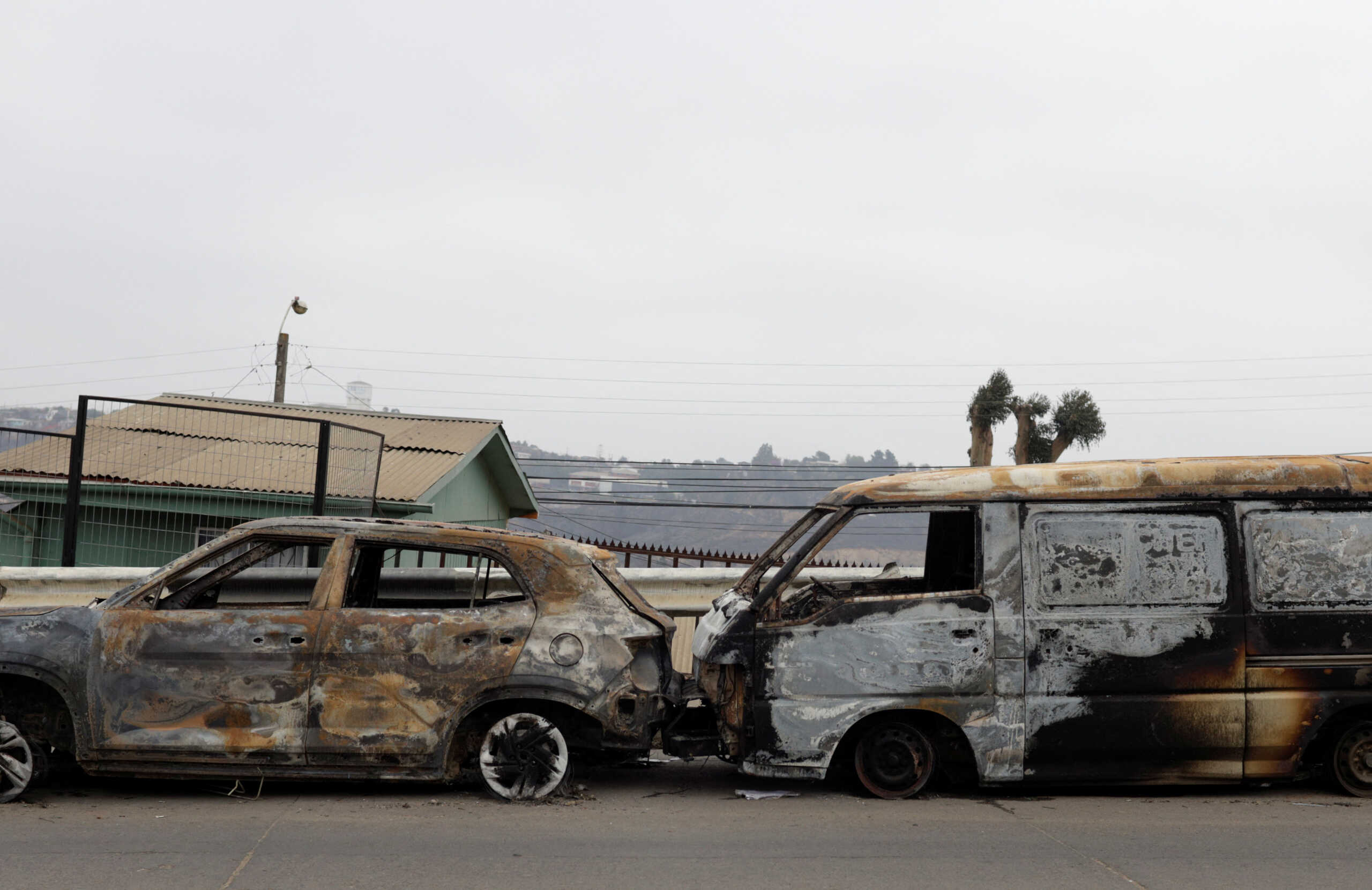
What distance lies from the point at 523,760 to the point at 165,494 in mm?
8562

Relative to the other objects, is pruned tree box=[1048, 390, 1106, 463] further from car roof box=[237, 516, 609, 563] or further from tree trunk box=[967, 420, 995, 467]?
car roof box=[237, 516, 609, 563]

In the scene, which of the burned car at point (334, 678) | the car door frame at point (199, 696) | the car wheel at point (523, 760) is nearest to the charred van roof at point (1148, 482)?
the burned car at point (334, 678)

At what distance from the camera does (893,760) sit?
703 cm

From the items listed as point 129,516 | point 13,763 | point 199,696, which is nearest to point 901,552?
point 199,696

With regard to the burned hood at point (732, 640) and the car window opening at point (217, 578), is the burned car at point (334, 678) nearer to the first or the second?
the car window opening at point (217, 578)

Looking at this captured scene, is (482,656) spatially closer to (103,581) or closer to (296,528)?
(296,528)

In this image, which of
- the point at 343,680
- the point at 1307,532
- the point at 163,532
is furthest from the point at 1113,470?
the point at 163,532

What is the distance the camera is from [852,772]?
24.3 feet

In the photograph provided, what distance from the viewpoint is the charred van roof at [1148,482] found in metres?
7.00

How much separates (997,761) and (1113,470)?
74.0 inches

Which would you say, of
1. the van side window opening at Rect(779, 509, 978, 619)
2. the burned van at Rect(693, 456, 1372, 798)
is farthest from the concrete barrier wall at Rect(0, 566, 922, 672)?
the burned van at Rect(693, 456, 1372, 798)

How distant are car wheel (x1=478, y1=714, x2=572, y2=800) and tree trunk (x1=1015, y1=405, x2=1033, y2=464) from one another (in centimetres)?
1197

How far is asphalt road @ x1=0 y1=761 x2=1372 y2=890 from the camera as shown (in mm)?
5348

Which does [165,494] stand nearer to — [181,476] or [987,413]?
[181,476]
